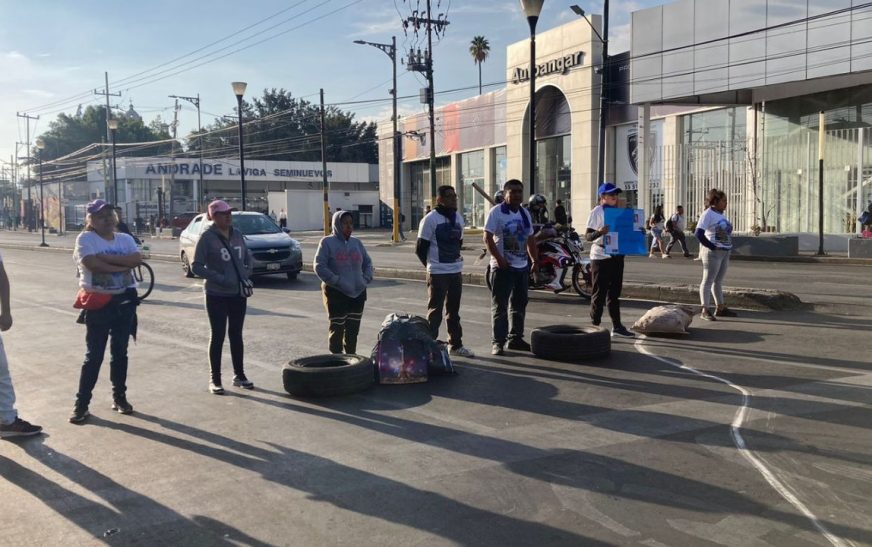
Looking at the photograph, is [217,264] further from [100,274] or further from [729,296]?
[729,296]

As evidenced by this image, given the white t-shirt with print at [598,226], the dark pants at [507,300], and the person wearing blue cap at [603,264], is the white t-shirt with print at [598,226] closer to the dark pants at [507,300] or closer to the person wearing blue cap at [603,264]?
the person wearing blue cap at [603,264]

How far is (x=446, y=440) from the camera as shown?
5.40m

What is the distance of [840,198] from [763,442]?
2296 cm

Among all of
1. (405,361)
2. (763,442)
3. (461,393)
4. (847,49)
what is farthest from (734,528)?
(847,49)

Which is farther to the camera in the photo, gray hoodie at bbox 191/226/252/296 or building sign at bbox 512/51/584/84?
building sign at bbox 512/51/584/84

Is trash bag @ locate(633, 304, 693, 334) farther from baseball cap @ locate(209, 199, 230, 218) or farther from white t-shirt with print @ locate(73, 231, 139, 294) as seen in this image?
white t-shirt with print @ locate(73, 231, 139, 294)

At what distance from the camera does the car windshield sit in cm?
1847

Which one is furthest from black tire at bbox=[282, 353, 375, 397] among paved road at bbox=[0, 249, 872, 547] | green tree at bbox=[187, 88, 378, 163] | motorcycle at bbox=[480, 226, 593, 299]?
green tree at bbox=[187, 88, 378, 163]

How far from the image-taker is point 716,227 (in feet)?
32.4

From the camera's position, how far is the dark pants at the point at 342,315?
7719 millimetres

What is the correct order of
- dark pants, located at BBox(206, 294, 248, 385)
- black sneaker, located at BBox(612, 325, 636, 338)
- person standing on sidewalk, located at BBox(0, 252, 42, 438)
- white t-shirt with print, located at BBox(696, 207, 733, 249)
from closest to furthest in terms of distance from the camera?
person standing on sidewalk, located at BBox(0, 252, 42, 438) < dark pants, located at BBox(206, 294, 248, 385) < black sneaker, located at BBox(612, 325, 636, 338) < white t-shirt with print, located at BBox(696, 207, 733, 249)

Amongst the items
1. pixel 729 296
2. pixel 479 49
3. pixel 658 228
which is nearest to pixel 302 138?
pixel 479 49

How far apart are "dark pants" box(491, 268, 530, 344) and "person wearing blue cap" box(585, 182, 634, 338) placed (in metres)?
1.10

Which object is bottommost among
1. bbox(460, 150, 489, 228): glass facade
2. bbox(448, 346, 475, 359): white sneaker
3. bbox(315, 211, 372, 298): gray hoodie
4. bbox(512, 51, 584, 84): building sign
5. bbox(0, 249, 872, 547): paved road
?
bbox(0, 249, 872, 547): paved road
